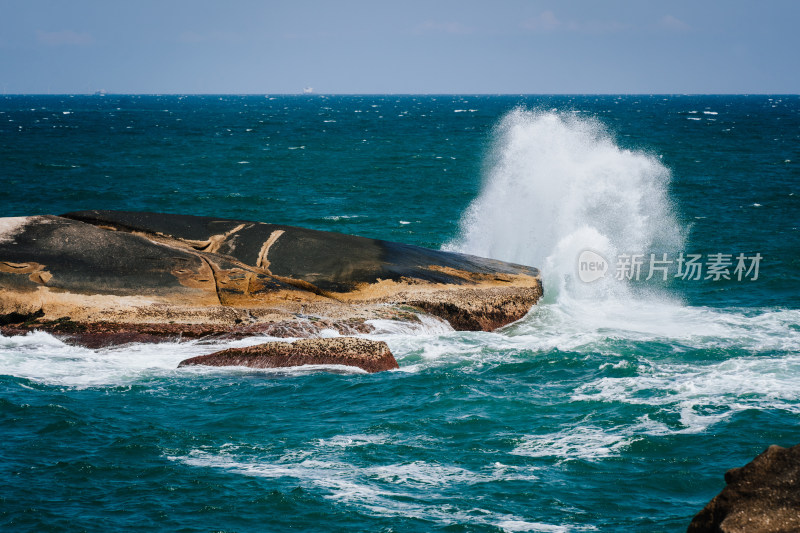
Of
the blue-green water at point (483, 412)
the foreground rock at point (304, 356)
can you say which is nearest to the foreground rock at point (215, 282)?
the blue-green water at point (483, 412)

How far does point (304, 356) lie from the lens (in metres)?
14.8

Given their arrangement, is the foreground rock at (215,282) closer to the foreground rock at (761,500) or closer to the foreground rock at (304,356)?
the foreground rock at (304,356)

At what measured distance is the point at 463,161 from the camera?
56.6m

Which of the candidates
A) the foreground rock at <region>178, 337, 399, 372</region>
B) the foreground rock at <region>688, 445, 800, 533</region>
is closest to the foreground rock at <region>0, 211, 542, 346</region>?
the foreground rock at <region>178, 337, 399, 372</region>

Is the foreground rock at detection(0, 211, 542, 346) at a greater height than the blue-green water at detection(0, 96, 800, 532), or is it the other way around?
the foreground rock at detection(0, 211, 542, 346)

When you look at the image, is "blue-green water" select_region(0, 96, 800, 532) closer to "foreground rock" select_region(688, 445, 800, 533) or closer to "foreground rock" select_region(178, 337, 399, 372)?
"foreground rock" select_region(178, 337, 399, 372)

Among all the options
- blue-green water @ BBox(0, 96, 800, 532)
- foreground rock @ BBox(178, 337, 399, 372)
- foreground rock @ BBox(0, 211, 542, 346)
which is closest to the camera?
blue-green water @ BBox(0, 96, 800, 532)

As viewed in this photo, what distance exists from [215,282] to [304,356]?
3179 mm

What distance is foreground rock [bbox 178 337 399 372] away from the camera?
1470cm

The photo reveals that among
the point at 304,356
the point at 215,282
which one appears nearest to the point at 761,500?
the point at 304,356

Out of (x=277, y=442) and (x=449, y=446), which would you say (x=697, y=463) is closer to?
(x=449, y=446)

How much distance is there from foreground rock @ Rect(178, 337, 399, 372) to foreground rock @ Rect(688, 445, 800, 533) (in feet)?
28.0

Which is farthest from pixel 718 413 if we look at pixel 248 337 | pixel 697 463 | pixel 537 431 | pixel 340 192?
pixel 340 192

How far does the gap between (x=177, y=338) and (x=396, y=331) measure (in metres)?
4.43
